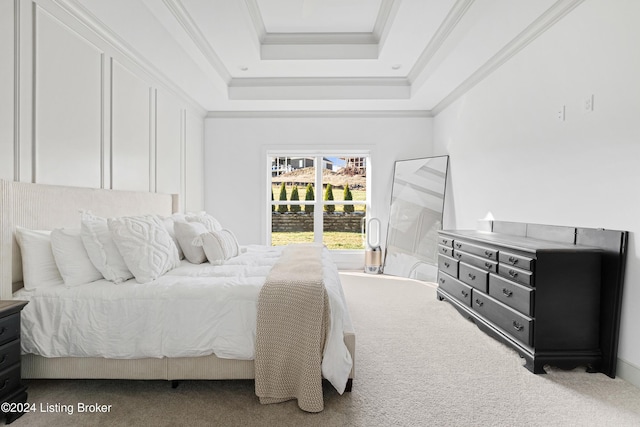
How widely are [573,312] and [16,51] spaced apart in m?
3.81

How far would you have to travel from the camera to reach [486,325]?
2832 mm

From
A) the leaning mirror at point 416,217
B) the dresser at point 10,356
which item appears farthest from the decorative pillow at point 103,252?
the leaning mirror at point 416,217

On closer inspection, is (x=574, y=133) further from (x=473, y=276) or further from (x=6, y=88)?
(x=6, y=88)

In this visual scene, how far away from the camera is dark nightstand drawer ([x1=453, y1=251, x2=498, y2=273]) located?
277 cm

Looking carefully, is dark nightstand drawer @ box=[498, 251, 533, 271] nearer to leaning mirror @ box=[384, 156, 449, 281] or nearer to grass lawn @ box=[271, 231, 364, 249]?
leaning mirror @ box=[384, 156, 449, 281]

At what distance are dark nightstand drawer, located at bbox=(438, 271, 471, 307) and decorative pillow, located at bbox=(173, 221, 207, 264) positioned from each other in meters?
2.33

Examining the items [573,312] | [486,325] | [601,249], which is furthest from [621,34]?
[486,325]

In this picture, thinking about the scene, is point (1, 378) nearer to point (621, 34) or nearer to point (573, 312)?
point (573, 312)

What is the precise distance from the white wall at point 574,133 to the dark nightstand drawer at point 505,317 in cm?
52

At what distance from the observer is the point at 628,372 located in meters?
2.14

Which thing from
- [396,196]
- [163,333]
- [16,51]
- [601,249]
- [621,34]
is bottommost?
[163,333]

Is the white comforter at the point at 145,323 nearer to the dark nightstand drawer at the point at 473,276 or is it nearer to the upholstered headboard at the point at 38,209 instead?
the upholstered headboard at the point at 38,209

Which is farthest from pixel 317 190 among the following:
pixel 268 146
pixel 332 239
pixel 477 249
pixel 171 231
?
pixel 477 249

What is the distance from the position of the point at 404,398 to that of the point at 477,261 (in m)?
1.49
